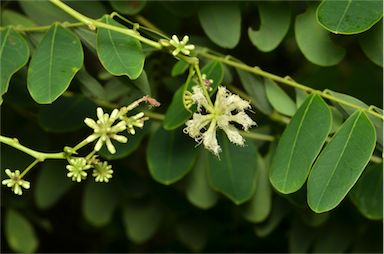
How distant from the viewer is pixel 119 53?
128 cm

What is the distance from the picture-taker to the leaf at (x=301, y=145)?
1312mm

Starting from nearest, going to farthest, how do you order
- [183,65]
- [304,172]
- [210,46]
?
[304,172] < [183,65] < [210,46]

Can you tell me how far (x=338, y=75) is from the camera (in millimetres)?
2043

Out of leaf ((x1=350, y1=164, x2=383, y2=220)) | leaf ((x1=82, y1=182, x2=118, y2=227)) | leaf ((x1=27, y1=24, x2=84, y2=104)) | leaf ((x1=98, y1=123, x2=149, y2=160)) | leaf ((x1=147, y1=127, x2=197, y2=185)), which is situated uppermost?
leaf ((x1=27, y1=24, x2=84, y2=104))

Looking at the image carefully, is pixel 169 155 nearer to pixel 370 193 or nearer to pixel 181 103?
pixel 181 103

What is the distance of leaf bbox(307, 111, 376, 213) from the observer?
1.27 m

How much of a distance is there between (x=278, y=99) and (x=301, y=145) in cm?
22

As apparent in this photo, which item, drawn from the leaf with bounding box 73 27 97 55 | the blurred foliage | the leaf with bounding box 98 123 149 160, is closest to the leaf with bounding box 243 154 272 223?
the blurred foliage

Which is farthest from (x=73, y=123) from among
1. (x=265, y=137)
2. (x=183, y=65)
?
(x=265, y=137)

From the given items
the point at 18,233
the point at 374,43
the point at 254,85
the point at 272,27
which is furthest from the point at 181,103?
the point at 18,233

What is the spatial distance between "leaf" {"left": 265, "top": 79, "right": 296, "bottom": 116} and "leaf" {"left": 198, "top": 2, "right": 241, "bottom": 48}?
14 cm

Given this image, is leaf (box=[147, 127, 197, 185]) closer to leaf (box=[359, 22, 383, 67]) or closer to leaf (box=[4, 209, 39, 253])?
leaf (box=[359, 22, 383, 67])

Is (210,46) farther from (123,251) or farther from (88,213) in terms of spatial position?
(123,251)

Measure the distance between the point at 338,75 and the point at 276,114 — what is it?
1.56ft
